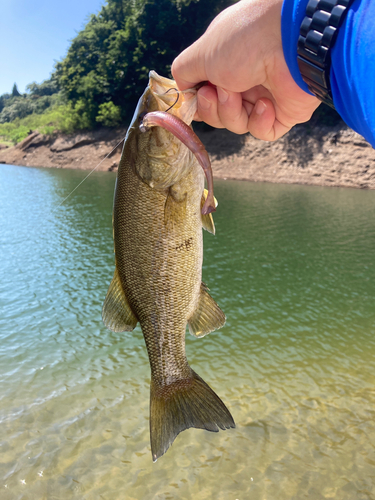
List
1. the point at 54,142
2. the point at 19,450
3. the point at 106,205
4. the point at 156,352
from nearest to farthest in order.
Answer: the point at 156,352 < the point at 19,450 < the point at 106,205 < the point at 54,142

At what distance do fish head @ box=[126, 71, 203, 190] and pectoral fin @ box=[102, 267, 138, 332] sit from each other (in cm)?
63

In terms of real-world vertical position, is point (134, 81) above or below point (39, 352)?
above

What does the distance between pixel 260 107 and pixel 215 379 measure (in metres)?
5.13

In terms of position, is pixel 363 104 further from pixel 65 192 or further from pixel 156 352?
pixel 65 192

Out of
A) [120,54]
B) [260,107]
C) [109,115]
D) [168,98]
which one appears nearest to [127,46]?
[120,54]

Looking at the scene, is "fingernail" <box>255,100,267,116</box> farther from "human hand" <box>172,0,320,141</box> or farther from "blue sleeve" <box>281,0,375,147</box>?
"blue sleeve" <box>281,0,375,147</box>

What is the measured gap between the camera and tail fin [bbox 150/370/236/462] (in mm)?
2275

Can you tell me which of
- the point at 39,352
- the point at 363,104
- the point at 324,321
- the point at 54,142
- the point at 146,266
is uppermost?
the point at 54,142

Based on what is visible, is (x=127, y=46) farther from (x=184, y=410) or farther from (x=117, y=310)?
(x=184, y=410)

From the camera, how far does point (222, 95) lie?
2.26m

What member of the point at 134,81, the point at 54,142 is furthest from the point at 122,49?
the point at 54,142

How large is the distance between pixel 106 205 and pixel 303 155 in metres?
19.6

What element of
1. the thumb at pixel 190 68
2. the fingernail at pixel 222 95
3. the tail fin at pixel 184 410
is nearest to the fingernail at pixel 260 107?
the fingernail at pixel 222 95

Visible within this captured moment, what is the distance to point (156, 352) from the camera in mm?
2428
